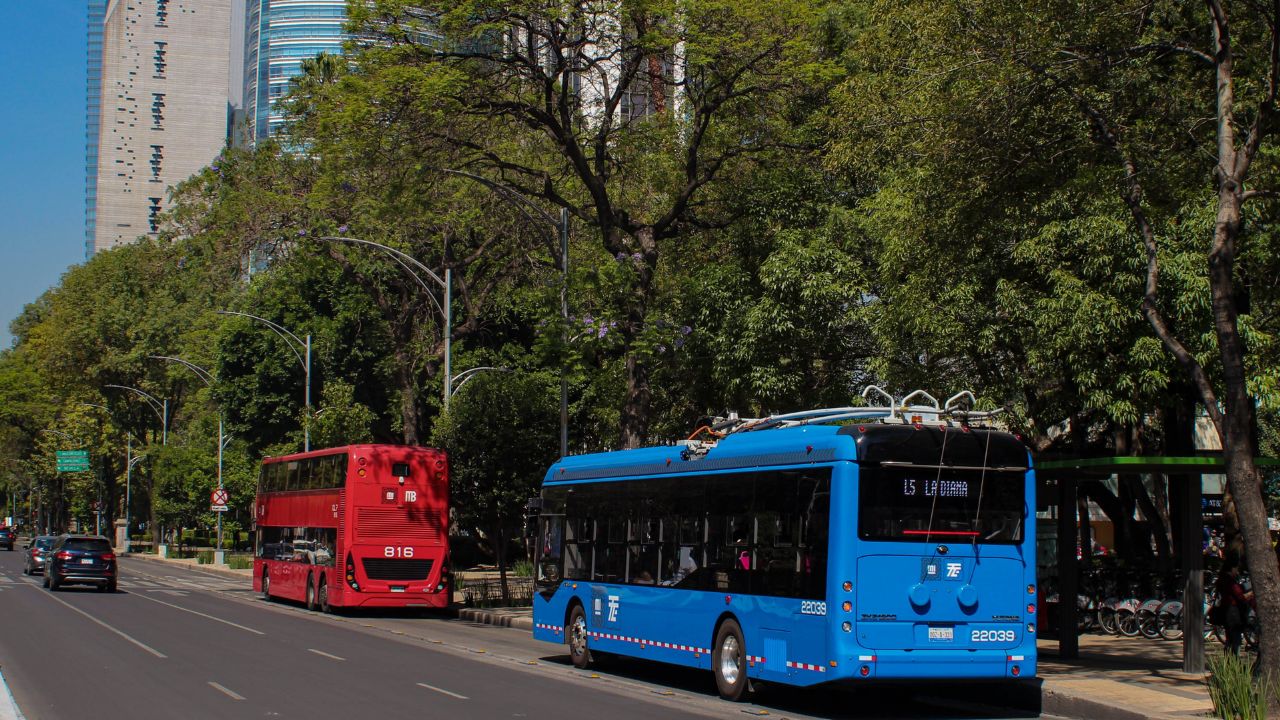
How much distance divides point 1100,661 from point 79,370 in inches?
2973

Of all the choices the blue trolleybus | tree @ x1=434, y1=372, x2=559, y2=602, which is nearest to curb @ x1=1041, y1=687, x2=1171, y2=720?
the blue trolleybus

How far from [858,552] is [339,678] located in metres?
7.49

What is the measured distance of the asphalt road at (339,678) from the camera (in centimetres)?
1448

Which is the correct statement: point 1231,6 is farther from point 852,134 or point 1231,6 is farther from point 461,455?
point 461,455

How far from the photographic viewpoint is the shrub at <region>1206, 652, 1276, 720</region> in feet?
39.4

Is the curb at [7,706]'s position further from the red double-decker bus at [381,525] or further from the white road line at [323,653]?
the red double-decker bus at [381,525]

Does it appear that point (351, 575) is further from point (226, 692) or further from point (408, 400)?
point (226, 692)

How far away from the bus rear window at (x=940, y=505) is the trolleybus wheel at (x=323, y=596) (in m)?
20.7

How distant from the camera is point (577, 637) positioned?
65.9ft

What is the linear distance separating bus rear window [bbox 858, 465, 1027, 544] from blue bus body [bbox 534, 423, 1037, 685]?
0.05 feet

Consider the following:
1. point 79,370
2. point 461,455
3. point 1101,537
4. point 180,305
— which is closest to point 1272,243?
point 461,455

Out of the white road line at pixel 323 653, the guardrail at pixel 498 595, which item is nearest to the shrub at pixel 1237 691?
the white road line at pixel 323 653

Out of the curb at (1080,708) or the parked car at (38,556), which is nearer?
the curb at (1080,708)

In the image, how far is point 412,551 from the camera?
100ft
